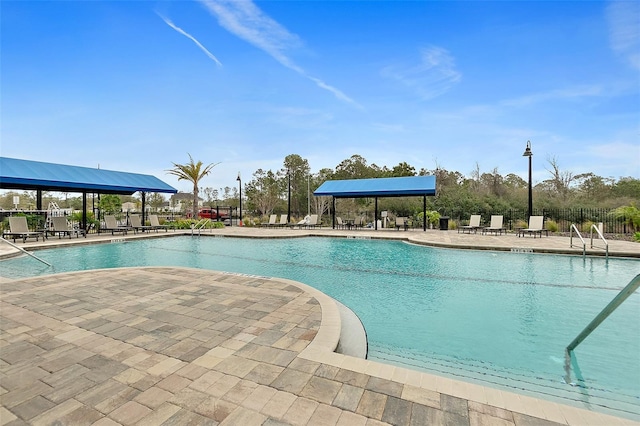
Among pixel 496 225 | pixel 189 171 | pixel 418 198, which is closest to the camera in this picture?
pixel 496 225

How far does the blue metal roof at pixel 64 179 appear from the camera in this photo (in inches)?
420

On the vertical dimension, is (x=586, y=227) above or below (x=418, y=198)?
below

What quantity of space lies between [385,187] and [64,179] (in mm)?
13970

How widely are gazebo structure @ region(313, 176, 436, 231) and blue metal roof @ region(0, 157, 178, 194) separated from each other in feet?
30.5

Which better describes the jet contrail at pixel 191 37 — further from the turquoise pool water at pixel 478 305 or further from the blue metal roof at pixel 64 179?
the turquoise pool water at pixel 478 305

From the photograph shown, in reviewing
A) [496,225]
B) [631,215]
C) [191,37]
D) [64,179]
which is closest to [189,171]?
[64,179]

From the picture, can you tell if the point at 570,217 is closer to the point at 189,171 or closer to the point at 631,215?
the point at 631,215

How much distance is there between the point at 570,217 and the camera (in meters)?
16.0

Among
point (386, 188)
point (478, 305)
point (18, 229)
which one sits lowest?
point (478, 305)

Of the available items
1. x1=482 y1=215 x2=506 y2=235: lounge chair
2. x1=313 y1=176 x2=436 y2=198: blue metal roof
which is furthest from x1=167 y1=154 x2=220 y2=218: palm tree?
x1=482 y1=215 x2=506 y2=235: lounge chair

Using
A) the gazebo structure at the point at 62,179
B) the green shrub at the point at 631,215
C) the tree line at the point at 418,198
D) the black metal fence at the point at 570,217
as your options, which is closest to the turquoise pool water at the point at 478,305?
the gazebo structure at the point at 62,179

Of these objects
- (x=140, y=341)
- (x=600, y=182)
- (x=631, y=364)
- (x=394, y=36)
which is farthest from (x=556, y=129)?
(x=140, y=341)

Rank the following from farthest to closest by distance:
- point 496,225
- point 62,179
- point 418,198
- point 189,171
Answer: point 418,198, point 189,171, point 496,225, point 62,179

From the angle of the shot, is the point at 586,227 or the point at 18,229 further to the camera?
the point at 586,227
